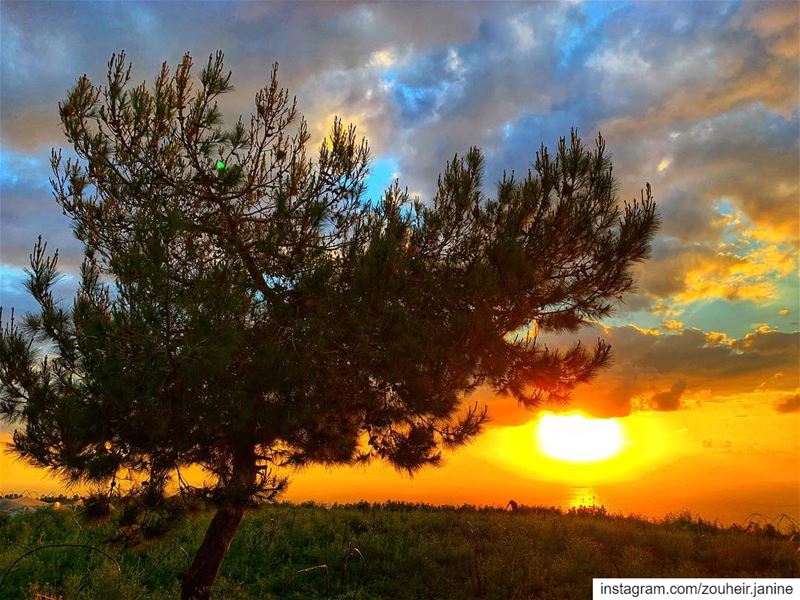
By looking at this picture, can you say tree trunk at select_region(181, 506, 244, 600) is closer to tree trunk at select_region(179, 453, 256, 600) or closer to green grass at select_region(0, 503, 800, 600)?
tree trunk at select_region(179, 453, 256, 600)

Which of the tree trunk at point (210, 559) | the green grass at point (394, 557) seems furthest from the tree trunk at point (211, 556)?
the green grass at point (394, 557)

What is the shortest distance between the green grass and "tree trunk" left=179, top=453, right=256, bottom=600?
1.61 feet

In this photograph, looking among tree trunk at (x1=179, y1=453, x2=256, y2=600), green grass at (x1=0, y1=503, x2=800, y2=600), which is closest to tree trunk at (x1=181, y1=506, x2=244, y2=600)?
tree trunk at (x1=179, y1=453, x2=256, y2=600)

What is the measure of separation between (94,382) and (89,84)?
14.5 ft

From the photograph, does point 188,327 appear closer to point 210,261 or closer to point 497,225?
point 210,261

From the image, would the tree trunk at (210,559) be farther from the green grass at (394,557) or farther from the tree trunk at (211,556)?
the green grass at (394,557)

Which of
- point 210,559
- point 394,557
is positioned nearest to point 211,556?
point 210,559

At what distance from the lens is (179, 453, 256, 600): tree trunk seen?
27.3 ft

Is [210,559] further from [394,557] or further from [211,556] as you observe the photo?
[394,557]

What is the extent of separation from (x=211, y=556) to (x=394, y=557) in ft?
11.6

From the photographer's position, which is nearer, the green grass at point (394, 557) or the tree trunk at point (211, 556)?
the tree trunk at point (211, 556)

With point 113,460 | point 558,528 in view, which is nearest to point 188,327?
point 113,460

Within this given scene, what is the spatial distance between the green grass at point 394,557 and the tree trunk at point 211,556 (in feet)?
1.61

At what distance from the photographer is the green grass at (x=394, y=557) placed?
9016 millimetres
